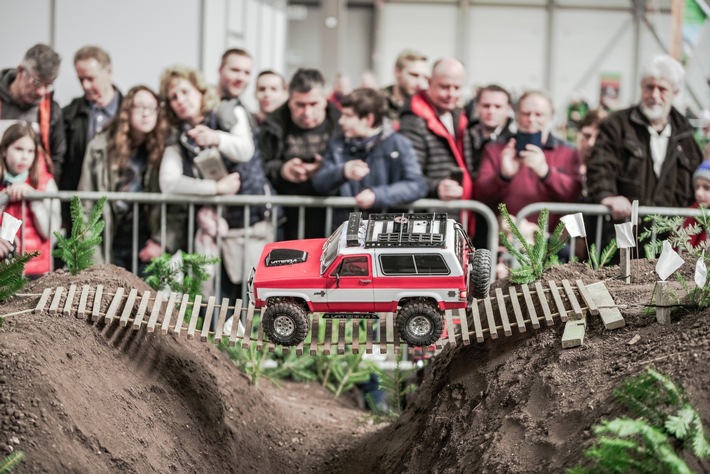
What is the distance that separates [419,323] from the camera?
16.8 ft

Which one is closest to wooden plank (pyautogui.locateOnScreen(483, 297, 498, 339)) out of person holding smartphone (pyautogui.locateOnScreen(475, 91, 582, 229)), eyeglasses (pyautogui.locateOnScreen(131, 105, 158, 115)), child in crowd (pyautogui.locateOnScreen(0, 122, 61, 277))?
person holding smartphone (pyautogui.locateOnScreen(475, 91, 582, 229))

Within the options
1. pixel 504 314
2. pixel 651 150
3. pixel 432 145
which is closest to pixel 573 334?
pixel 504 314

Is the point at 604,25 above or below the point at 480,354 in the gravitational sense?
above

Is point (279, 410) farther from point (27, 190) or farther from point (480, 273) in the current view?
point (480, 273)

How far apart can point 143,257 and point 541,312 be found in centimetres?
356

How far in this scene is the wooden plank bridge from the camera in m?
5.47

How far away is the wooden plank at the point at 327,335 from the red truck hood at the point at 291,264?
0.34 meters

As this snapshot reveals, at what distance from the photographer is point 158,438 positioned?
6078 mm

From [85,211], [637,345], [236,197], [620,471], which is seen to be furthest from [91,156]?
[620,471]

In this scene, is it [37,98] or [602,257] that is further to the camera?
[37,98]

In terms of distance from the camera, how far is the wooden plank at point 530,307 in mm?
5633

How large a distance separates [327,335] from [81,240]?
183cm

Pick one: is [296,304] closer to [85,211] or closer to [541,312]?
[541,312]

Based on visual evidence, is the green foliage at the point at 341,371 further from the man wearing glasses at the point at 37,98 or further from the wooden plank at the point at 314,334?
the wooden plank at the point at 314,334
